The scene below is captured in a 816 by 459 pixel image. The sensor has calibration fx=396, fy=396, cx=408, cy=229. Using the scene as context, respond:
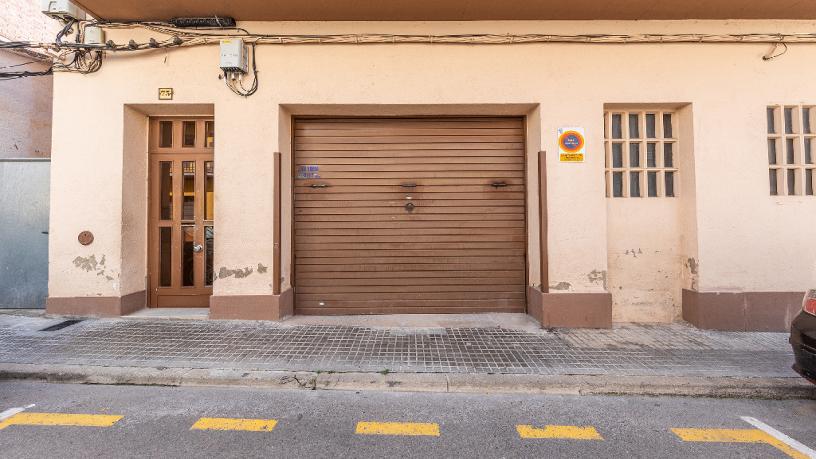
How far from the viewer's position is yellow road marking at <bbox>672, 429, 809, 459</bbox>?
310 centimetres

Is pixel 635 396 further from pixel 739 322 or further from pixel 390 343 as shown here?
pixel 739 322

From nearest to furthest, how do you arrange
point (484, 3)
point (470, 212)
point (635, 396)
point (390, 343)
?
point (635, 396) → point (390, 343) → point (484, 3) → point (470, 212)

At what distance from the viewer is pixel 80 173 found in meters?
6.32

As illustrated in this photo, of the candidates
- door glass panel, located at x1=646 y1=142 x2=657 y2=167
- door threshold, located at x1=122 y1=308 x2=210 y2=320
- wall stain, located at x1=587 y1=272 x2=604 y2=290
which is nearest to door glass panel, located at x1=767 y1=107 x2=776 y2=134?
door glass panel, located at x1=646 y1=142 x2=657 y2=167

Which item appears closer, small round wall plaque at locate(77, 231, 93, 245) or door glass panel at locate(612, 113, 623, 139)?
small round wall plaque at locate(77, 231, 93, 245)

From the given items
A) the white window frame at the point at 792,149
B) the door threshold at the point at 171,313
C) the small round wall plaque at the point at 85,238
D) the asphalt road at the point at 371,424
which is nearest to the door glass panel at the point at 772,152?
the white window frame at the point at 792,149

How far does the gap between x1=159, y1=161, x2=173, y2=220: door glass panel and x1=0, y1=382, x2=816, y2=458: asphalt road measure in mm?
3426

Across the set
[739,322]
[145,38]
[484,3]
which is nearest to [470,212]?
[484,3]

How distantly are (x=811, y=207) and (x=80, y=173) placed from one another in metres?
11.5

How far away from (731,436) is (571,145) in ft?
13.8

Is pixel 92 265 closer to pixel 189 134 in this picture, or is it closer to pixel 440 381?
pixel 189 134

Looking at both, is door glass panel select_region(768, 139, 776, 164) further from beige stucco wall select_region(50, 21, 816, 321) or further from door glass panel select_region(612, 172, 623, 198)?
door glass panel select_region(612, 172, 623, 198)

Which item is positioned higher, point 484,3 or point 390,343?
point 484,3

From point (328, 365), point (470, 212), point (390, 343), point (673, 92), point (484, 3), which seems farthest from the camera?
point (470, 212)
